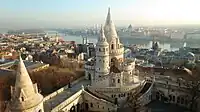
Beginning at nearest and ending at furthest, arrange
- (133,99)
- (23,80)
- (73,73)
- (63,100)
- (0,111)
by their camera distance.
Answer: (23,80) < (0,111) < (63,100) < (133,99) < (73,73)

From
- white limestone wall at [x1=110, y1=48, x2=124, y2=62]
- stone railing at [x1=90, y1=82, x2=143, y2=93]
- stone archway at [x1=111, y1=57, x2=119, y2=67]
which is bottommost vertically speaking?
stone railing at [x1=90, y1=82, x2=143, y2=93]

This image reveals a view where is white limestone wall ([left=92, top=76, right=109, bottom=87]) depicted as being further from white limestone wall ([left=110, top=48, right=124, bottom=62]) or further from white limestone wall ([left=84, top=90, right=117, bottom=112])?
white limestone wall ([left=110, top=48, right=124, bottom=62])

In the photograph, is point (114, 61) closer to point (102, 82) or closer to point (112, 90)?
point (102, 82)

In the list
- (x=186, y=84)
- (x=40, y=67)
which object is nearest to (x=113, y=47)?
(x=186, y=84)

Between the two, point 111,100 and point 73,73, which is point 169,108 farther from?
point 73,73

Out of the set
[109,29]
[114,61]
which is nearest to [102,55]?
[114,61]

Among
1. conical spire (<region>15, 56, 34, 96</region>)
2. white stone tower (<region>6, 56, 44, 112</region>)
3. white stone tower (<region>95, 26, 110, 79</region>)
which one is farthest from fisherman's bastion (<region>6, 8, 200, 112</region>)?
conical spire (<region>15, 56, 34, 96</region>)

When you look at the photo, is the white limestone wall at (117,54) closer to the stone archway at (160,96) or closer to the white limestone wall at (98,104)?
the stone archway at (160,96)

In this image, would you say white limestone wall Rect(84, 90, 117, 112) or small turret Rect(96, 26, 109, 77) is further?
small turret Rect(96, 26, 109, 77)
